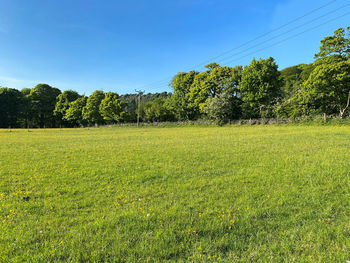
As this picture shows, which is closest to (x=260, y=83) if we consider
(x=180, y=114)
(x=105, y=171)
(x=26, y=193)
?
(x=180, y=114)

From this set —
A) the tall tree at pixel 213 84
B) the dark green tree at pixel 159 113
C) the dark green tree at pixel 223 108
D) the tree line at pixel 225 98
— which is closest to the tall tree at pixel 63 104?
the tree line at pixel 225 98

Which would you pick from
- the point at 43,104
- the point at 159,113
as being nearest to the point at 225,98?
the point at 159,113

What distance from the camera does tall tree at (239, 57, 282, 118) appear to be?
4081cm

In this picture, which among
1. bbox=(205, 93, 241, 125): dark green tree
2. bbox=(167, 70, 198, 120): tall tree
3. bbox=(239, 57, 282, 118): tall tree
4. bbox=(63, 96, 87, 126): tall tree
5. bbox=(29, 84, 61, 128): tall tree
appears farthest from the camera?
bbox=(29, 84, 61, 128): tall tree

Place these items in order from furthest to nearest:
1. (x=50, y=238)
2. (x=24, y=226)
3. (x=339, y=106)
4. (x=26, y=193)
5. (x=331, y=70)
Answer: (x=339, y=106)
(x=331, y=70)
(x=26, y=193)
(x=24, y=226)
(x=50, y=238)

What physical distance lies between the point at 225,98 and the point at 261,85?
832 centimetres

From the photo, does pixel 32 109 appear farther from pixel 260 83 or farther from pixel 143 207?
pixel 143 207

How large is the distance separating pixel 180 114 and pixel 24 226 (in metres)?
57.8

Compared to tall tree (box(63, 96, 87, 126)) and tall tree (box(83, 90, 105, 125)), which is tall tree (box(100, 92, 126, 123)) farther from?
tall tree (box(63, 96, 87, 126))

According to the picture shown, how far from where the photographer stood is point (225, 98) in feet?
149

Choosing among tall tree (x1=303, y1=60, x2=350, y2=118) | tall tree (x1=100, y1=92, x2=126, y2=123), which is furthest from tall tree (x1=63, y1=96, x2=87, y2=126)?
tall tree (x1=303, y1=60, x2=350, y2=118)

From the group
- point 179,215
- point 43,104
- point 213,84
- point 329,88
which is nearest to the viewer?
point 179,215

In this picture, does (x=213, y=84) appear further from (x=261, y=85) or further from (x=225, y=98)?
(x=261, y=85)

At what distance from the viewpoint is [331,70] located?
98.3ft
